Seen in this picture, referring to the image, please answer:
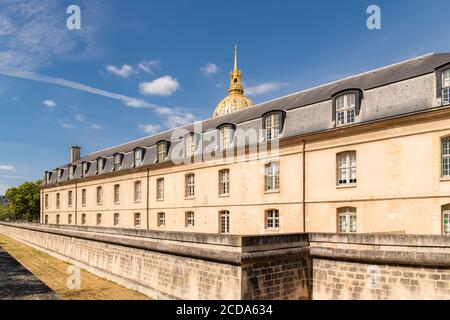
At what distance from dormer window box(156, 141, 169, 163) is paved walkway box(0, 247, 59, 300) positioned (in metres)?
12.4

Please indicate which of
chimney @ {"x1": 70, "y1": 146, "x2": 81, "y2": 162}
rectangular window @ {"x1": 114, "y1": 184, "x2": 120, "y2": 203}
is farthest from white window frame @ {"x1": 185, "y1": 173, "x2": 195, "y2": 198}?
chimney @ {"x1": 70, "y1": 146, "x2": 81, "y2": 162}

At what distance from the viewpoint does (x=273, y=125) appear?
19.9m

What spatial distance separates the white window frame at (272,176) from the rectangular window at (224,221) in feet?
11.8

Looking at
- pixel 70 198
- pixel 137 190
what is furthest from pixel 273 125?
pixel 70 198

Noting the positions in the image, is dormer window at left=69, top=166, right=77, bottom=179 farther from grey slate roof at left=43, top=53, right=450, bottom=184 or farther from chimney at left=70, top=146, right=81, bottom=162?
grey slate roof at left=43, top=53, right=450, bottom=184

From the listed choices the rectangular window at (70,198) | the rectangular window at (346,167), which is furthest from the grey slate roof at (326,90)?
the rectangular window at (70,198)

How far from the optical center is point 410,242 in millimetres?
9055

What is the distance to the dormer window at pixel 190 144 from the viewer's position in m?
25.0

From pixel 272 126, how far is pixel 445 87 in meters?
8.60

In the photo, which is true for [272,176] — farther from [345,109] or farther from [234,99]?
[234,99]

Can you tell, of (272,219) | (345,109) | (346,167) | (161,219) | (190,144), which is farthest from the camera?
(161,219)
